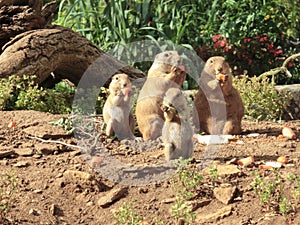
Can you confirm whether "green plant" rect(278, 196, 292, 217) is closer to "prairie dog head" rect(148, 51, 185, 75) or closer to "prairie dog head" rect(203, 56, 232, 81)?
"prairie dog head" rect(203, 56, 232, 81)

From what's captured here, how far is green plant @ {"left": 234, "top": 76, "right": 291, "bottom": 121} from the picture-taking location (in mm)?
8367

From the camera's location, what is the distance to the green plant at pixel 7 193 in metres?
4.84

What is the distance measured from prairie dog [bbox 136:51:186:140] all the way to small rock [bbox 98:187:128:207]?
112 centimetres

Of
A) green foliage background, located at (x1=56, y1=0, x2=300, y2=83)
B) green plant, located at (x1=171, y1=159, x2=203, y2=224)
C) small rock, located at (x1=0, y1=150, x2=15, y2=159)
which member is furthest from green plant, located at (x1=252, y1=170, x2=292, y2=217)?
green foliage background, located at (x1=56, y1=0, x2=300, y2=83)

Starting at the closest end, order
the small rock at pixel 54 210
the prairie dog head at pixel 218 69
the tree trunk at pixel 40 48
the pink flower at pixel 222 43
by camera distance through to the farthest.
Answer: the small rock at pixel 54 210 → the prairie dog head at pixel 218 69 → the tree trunk at pixel 40 48 → the pink flower at pixel 222 43

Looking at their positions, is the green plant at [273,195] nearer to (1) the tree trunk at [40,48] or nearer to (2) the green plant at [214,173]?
(2) the green plant at [214,173]

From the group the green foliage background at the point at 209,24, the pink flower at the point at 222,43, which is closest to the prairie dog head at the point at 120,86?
the green foliage background at the point at 209,24

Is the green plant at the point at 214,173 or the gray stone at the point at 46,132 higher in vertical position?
the green plant at the point at 214,173

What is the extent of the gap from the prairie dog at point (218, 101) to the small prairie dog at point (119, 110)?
0.73m

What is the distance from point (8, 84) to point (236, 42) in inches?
195

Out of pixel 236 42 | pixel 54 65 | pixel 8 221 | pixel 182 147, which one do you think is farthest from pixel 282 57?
pixel 8 221

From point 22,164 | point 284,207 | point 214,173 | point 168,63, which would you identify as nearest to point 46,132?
point 22,164

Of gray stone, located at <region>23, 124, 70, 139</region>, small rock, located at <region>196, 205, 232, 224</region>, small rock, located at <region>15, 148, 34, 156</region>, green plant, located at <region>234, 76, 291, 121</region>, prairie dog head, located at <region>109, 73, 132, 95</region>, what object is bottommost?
green plant, located at <region>234, 76, 291, 121</region>

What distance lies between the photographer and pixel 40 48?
310 inches
